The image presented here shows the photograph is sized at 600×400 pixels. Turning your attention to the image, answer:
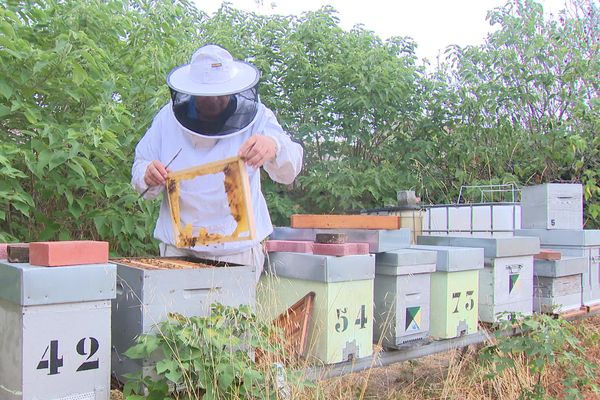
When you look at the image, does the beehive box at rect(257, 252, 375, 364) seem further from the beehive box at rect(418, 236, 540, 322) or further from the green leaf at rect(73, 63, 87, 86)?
the green leaf at rect(73, 63, 87, 86)

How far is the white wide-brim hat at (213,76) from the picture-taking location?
7.73ft

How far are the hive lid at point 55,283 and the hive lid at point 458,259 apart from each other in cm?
166

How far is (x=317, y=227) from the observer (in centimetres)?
287

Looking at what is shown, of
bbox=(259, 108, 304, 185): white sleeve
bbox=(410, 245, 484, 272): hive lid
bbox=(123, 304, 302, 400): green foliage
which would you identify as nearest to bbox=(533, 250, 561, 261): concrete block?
bbox=(410, 245, 484, 272): hive lid

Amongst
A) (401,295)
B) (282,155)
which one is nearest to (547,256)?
(401,295)

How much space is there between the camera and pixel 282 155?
2.41 m

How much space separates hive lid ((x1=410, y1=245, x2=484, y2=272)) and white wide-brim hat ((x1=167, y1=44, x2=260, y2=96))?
127 cm

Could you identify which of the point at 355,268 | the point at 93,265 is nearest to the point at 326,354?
the point at 355,268

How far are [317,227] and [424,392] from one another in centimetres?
128

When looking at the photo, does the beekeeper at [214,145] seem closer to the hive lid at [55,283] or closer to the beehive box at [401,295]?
the beehive box at [401,295]

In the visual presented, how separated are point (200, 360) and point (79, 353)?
381 mm

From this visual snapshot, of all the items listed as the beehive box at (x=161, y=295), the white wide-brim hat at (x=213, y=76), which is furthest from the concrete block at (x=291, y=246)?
the white wide-brim hat at (x=213, y=76)

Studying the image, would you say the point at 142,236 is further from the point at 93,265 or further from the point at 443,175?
the point at 443,175

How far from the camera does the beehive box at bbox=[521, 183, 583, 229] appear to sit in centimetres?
422
